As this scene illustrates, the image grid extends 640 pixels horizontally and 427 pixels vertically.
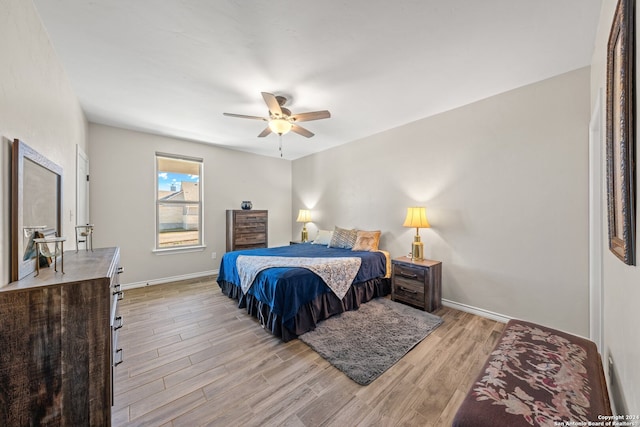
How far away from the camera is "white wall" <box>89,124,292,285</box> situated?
364 cm

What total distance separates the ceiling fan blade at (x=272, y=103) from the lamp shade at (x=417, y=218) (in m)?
2.17

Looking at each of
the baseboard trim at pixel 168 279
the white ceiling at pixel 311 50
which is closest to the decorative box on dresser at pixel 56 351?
the white ceiling at pixel 311 50

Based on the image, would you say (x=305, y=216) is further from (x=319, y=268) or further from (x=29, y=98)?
(x=29, y=98)

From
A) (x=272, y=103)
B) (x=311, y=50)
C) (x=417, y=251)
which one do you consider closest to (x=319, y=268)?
(x=417, y=251)

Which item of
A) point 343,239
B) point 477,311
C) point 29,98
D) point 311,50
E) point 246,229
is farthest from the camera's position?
point 246,229

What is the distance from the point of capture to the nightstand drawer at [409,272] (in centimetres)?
298

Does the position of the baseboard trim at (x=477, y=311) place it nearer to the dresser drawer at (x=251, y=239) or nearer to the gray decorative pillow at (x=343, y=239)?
the gray decorative pillow at (x=343, y=239)

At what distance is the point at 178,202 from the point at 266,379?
3804 mm

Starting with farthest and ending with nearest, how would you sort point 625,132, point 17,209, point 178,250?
point 178,250 < point 17,209 < point 625,132

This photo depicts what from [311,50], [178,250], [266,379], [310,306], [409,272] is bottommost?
[266,379]

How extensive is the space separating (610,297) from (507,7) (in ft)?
6.56

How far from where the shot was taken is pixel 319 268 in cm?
277

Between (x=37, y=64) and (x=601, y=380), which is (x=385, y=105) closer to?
(x=601, y=380)

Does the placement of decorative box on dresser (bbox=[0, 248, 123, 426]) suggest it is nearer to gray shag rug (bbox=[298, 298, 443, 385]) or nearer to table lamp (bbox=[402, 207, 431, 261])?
gray shag rug (bbox=[298, 298, 443, 385])
